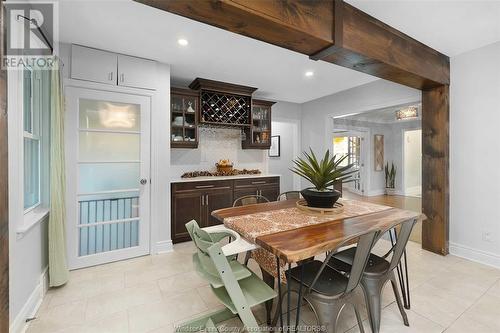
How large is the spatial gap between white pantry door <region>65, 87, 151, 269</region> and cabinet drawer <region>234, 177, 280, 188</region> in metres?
1.48

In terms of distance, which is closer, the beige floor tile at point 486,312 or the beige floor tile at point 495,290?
the beige floor tile at point 486,312

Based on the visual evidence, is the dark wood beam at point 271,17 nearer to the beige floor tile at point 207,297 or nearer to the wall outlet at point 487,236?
the beige floor tile at point 207,297

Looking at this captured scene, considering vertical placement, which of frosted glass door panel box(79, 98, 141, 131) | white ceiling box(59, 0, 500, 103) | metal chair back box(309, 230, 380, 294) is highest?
white ceiling box(59, 0, 500, 103)

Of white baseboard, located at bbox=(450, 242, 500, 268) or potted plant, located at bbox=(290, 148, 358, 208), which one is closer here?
potted plant, located at bbox=(290, 148, 358, 208)

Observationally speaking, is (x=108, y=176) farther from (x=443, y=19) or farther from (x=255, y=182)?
(x=443, y=19)

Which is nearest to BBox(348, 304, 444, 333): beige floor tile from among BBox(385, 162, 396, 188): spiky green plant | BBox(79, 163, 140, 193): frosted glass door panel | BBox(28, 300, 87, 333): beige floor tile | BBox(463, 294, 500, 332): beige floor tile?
BBox(463, 294, 500, 332): beige floor tile

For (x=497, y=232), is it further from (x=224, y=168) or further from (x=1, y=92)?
(x=1, y=92)

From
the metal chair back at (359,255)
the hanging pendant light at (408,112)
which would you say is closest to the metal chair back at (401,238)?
the metal chair back at (359,255)

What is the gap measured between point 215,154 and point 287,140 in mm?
2250

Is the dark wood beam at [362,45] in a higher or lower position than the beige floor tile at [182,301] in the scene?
higher

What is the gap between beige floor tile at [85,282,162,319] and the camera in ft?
6.27

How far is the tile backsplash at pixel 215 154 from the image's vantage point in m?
3.99

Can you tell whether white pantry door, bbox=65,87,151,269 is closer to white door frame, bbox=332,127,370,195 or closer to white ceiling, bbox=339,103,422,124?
white ceiling, bbox=339,103,422,124

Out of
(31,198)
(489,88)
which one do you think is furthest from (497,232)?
(31,198)
